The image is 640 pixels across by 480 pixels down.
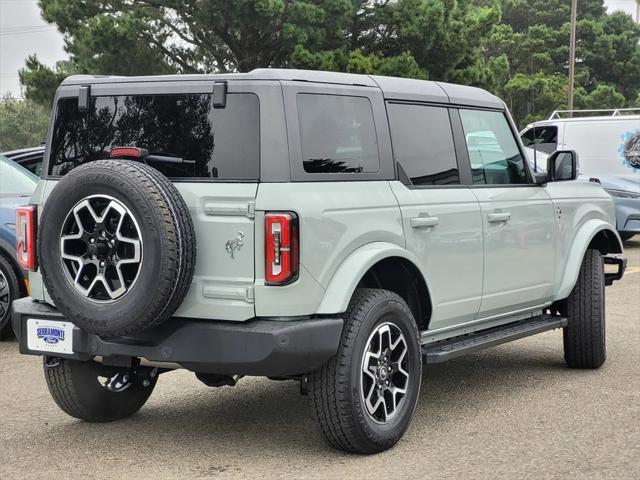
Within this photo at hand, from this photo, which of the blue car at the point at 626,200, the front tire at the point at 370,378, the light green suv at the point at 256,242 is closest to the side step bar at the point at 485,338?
the light green suv at the point at 256,242

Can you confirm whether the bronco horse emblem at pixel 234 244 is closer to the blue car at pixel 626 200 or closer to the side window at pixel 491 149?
the side window at pixel 491 149

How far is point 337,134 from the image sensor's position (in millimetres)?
4852

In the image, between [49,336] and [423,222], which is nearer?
[49,336]

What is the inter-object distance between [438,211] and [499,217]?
0.67m

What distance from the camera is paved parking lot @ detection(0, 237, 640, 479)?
4.60 metres

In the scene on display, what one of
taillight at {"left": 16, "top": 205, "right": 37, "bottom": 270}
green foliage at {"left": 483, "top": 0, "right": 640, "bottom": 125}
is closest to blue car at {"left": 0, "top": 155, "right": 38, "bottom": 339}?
taillight at {"left": 16, "top": 205, "right": 37, "bottom": 270}

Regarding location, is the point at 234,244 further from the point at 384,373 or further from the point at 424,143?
the point at 424,143

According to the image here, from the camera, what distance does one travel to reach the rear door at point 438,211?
5.20 meters

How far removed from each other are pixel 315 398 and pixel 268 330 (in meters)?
0.48

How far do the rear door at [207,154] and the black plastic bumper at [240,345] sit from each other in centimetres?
9

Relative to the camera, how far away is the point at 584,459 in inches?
184

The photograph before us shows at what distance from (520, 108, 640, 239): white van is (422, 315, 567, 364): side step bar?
9.52 m

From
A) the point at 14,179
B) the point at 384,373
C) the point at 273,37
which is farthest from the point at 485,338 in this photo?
the point at 273,37

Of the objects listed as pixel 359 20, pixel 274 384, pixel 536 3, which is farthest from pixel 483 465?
pixel 536 3
